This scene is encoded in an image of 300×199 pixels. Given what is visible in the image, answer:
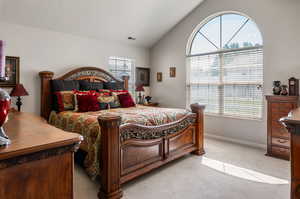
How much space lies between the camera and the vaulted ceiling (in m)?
3.33

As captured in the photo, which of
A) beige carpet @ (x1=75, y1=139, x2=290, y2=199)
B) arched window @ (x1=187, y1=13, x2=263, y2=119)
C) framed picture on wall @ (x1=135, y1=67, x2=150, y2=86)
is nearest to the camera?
beige carpet @ (x1=75, y1=139, x2=290, y2=199)

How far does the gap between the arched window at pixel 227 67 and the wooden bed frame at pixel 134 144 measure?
1.36 metres

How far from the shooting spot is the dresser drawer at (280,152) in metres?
3.11

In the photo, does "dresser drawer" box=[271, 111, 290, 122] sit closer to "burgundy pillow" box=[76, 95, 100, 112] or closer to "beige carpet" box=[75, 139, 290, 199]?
"beige carpet" box=[75, 139, 290, 199]

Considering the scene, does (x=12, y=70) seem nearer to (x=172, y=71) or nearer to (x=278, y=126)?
(x=172, y=71)

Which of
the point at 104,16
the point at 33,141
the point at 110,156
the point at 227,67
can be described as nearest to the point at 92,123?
the point at 110,156

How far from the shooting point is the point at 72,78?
4047 millimetres

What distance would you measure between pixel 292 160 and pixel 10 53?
13.8 ft

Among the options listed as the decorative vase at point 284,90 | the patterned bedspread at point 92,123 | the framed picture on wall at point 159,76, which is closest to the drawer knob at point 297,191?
the patterned bedspread at point 92,123

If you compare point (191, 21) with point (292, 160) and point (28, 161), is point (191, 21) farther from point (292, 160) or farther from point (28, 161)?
point (28, 161)

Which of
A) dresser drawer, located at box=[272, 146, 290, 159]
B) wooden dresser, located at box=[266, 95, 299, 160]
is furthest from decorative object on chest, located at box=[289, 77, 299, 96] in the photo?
dresser drawer, located at box=[272, 146, 290, 159]

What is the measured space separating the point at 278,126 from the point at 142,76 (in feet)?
11.7

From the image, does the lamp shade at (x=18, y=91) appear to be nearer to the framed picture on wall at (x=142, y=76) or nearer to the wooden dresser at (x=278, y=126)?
the framed picture on wall at (x=142, y=76)

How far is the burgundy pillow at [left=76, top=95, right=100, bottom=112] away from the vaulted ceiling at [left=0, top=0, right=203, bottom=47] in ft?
5.28
